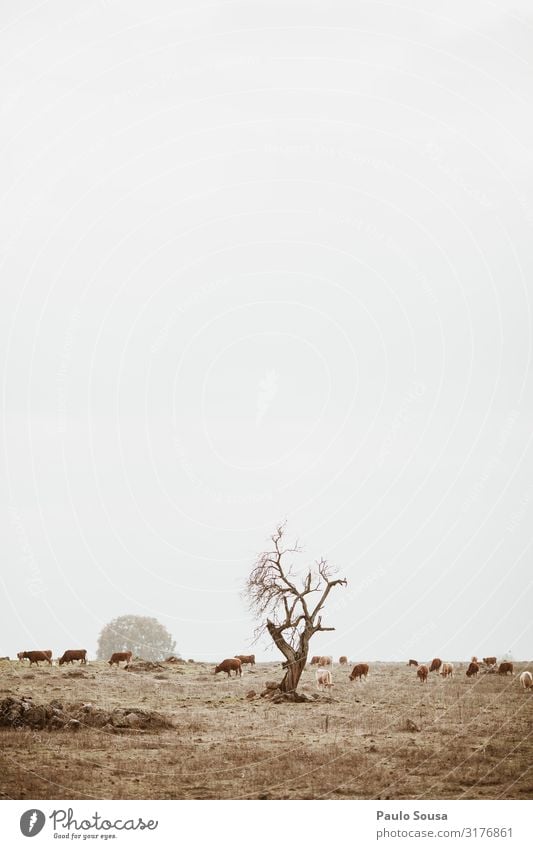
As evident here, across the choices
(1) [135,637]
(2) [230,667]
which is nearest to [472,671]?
(2) [230,667]

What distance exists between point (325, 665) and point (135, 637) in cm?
5037

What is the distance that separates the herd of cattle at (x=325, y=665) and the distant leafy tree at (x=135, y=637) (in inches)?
1683

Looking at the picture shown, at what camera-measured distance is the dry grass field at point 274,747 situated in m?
29.3

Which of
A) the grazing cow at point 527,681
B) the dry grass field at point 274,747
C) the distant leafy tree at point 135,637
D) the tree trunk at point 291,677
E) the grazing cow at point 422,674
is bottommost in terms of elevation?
the dry grass field at point 274,747

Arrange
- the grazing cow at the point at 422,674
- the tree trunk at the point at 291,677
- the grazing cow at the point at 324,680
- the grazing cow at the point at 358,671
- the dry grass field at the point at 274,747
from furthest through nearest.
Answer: the grazing cow at the point at 358,671 → the grazing cow at the point at 422,674 → the grazing cow at the point at 324,680 → the tree trunk at the point at 291,677 → the dry grass field at the point at 274,747

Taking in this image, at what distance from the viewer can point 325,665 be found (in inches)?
2621

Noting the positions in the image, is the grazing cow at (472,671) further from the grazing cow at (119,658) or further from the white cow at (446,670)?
the grazing cow at (119,658)

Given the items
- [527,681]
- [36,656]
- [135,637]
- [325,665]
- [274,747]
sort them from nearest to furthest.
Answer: [274,747] < [527,681] < [36,656] < [325,665] < [135,637]

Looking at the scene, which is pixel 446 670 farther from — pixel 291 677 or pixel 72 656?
pixel 72 656

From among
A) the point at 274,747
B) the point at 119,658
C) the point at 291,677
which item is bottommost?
the point at 274,747

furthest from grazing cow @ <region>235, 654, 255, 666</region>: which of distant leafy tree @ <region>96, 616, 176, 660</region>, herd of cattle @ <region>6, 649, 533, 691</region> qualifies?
distant leafy tree @ <region>96, 616, 176, 660</region>

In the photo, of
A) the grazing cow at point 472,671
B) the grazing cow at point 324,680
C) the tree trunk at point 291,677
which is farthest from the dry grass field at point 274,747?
the grazing cow at point 472,671

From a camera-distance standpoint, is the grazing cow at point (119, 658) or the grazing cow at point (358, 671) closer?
the grazing cow at point (358, 671)

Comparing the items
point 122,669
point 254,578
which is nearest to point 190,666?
point 122,669
